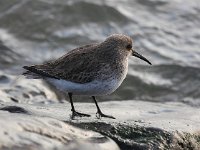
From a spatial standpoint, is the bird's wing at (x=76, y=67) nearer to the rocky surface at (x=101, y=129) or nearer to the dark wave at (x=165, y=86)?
the rocky surface at (x=101, y=129)

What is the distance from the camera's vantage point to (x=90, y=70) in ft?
Result: 21.2

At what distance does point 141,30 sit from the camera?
13641 millimetres

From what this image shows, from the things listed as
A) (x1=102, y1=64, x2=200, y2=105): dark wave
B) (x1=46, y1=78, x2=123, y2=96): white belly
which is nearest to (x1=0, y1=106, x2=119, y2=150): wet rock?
(x1=46, y1=78, x2=123, y2=96): white belly

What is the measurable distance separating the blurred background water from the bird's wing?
4.22m

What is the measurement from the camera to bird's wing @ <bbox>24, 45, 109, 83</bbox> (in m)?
6.43

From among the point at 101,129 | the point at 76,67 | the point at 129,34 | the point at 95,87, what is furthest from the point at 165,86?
the point at 101,129

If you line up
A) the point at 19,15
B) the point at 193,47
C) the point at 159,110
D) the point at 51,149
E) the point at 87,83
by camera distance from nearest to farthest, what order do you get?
the point at 51,149, the point at 87,83, the point at 159,110, the point at 193,47, the point at 19,15

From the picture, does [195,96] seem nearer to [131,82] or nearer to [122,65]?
[131,82]

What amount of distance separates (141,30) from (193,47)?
4.62 feet

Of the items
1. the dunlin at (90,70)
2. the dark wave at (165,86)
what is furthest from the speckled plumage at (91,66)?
the dark wave at (165,86)

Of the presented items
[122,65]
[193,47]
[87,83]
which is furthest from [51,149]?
[193,47]

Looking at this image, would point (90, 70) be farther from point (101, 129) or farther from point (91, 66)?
point (101, 129)

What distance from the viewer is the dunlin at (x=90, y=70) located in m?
6.34

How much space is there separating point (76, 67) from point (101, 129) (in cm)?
115
